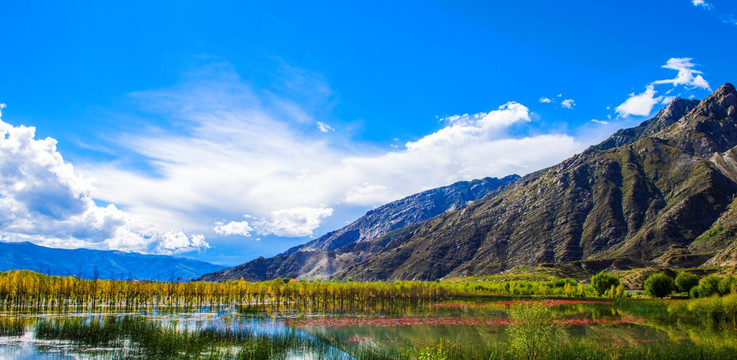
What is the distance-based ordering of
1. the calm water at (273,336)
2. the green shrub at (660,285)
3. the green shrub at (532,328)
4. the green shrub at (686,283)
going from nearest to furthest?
the green shrub at (532,328) < the calm water at (273,336) < the green shrub at (660,285) < the green shrub at (686,283)

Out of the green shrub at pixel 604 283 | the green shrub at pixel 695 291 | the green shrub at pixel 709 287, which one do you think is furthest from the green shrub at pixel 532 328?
the green shrub at pixel 604 283

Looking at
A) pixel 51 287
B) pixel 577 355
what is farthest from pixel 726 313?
pixel 51 287

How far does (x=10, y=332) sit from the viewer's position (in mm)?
59562

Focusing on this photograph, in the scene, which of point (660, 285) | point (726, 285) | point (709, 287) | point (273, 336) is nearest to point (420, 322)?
point (273, 336)

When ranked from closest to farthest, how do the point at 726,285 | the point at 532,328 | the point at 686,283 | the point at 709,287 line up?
1. the point at 532,328
2. the point at 726,285
3. the point at 709,287
4. the point at 686,283

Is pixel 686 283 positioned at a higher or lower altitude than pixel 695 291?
higher

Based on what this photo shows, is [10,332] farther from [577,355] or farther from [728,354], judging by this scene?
[728,354]

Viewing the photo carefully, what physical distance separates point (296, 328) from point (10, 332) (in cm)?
3835

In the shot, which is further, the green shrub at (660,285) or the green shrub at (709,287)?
the green shrub at (660,285)

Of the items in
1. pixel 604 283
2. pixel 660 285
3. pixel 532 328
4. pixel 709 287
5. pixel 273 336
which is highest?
pixel 532 328

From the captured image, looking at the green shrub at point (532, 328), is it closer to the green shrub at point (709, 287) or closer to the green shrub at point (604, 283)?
the green shrub at point (709, 287)

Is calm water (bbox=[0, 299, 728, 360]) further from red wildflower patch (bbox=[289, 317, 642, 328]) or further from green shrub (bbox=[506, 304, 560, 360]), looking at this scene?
green shrub (bbox=[506, 304, 560, 360])

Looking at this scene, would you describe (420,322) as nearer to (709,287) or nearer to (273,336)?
(273,336)

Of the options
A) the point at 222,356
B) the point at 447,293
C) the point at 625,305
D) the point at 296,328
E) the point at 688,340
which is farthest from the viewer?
the point at 447,293
